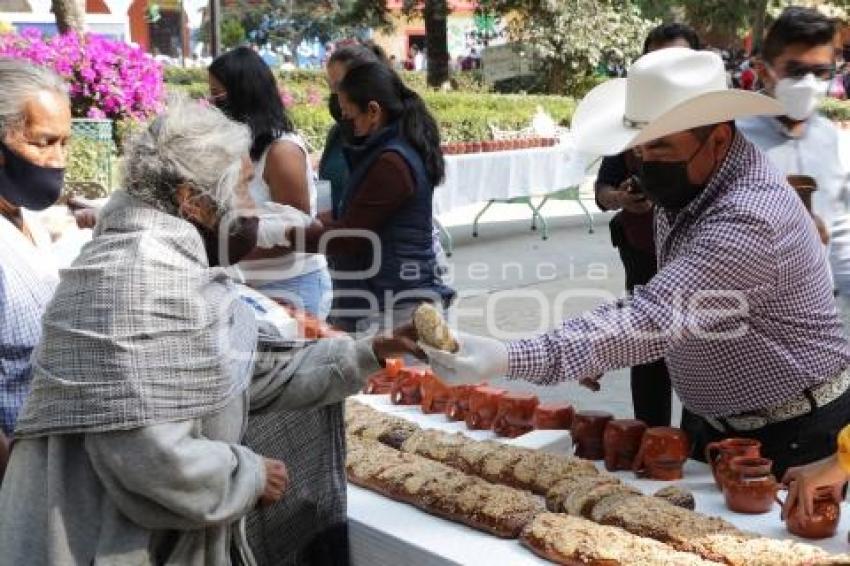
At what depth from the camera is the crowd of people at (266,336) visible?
5.49 ft

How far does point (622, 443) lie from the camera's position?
2.38 m

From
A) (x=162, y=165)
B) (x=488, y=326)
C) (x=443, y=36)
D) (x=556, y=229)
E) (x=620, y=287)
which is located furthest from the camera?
(x=443, y=36)

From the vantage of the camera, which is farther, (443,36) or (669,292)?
(443,36)

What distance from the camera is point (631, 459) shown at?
238 cm

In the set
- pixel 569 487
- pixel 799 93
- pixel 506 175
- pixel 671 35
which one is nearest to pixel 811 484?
pixel 569 487

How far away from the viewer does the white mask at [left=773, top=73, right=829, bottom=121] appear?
308 cm

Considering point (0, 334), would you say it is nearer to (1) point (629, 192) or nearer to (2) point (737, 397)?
(2) point (737, 397)

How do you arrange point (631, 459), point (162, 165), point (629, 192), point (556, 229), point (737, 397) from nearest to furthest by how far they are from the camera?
1. point (162, 165)
2. point (737, 397)
3. point (631, 459)
4. point (629, 192)
5. point (556, 229)

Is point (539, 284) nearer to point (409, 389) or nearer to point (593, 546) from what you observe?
point (409, 389)

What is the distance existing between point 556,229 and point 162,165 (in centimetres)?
918

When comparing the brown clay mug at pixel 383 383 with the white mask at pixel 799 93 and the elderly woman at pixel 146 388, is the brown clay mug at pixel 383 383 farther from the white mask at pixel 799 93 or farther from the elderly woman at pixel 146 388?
the white mask at pixel 799 93

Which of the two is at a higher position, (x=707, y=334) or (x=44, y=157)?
(x=44, y=157)

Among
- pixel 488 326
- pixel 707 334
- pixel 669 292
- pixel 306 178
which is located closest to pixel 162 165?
pixel 669 292

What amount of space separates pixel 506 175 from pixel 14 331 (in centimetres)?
782
